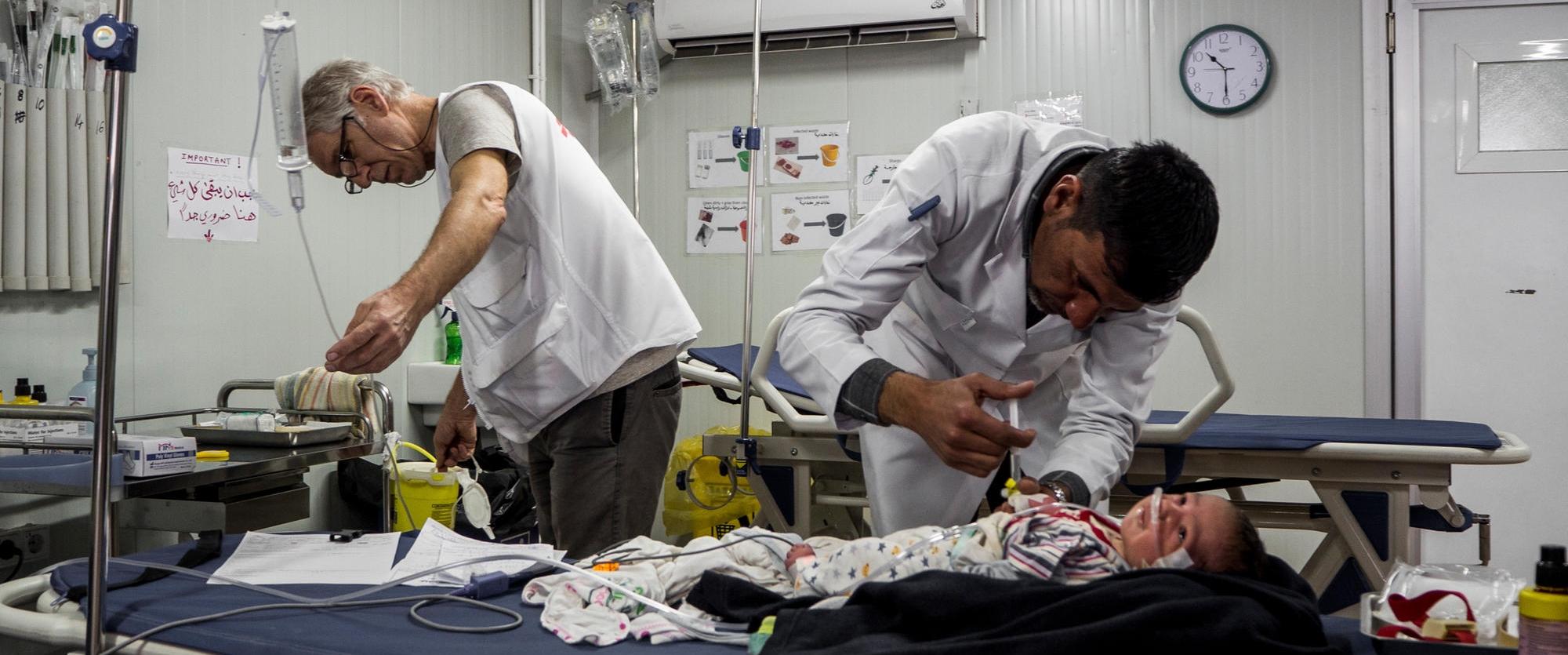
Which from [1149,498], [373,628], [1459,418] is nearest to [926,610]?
[1149,498]

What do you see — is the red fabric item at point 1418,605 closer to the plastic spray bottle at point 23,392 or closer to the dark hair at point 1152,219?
the dark hair at point 1152,219

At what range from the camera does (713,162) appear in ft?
16.3

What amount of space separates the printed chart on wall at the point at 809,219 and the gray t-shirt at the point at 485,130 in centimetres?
290

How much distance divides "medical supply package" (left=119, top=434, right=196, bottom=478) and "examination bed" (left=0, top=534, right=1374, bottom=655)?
33 centimetres

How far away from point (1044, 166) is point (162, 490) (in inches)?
68.4

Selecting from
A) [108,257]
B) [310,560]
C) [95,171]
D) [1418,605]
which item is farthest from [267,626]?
[95,171]

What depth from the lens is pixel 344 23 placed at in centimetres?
366

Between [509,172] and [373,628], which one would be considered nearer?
[373,628]

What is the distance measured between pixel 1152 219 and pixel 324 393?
89.1 inches

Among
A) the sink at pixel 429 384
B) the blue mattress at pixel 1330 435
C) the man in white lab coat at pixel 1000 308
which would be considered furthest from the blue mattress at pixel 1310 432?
the sink at pixel 429 384

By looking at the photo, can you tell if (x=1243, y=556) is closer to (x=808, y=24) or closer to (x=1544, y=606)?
(x=1544, y=606)

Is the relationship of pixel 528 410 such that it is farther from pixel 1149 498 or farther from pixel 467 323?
pixel 1149 498

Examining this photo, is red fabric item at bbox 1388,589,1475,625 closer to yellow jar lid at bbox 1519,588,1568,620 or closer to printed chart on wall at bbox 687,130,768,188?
yellow jar lid at bbox 1519,588,1568,620

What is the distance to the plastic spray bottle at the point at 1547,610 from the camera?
3.51 feet
